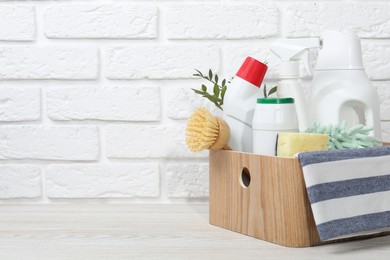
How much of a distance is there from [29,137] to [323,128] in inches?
24.5

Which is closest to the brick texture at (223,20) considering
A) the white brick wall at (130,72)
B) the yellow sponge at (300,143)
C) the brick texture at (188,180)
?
the white brick wall at (130,72)

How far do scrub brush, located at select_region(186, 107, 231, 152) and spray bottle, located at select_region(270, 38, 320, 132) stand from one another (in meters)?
0.13

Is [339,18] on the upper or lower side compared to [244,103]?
upper

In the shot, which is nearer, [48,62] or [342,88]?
[342,88]

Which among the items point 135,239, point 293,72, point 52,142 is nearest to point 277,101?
point 293,72

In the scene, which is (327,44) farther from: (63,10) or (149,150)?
(63,10)

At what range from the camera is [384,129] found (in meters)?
1.20

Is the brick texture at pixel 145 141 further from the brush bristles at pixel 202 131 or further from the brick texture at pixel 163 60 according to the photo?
the brush bristles at pixel 202 131

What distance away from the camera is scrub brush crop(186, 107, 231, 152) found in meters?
0.93

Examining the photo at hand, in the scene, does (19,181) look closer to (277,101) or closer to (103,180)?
(103,180)

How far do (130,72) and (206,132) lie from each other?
331mm

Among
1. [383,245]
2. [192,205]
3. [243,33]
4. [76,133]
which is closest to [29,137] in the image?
[76,133]

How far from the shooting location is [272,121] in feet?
2.92

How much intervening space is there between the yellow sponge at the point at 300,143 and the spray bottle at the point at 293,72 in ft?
0.44
